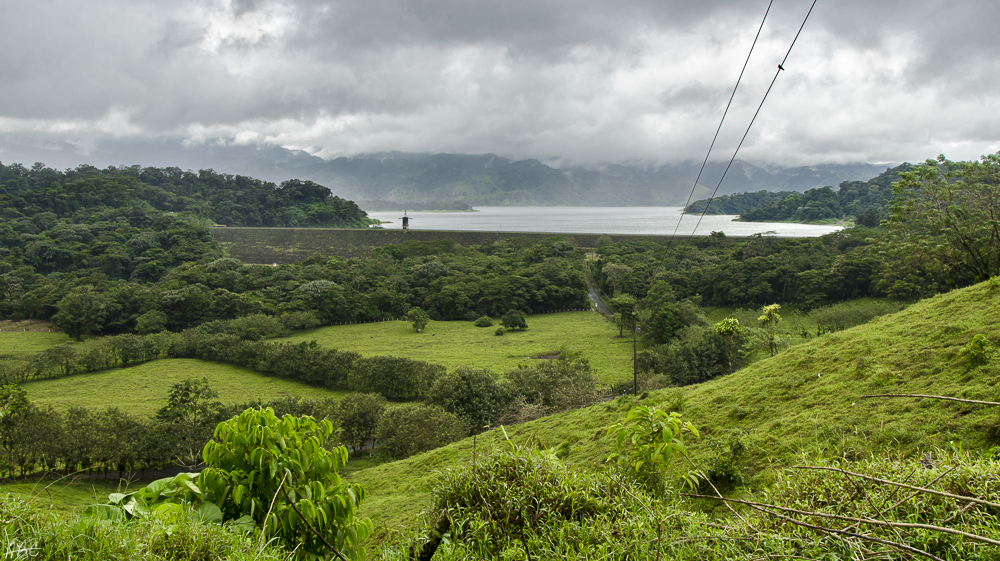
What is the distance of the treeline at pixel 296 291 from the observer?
31.5 metres

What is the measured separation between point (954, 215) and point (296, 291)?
3600 centimetres

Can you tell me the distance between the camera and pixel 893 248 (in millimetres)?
14148

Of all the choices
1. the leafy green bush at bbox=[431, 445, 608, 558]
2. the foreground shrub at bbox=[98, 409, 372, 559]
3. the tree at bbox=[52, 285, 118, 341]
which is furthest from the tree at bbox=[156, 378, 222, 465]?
the tree at bbox=[52, 285, 118, 341]

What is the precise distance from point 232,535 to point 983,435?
21.2ft

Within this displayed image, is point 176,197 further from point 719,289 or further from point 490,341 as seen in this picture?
point 719,289

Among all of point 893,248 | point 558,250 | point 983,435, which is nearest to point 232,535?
point 983,435

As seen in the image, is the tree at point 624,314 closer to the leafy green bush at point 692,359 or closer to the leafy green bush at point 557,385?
the leafy green bush at point 692,359

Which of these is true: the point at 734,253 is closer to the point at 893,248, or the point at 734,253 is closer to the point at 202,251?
the point at 893,248

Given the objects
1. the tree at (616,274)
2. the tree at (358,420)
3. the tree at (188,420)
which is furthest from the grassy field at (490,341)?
the tree at (188,420)

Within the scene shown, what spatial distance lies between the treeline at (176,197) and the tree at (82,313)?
3687 cm

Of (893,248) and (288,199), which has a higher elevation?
(288,199)

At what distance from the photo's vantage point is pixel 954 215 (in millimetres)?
13055

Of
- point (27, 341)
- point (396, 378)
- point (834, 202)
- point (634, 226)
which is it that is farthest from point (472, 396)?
point (834, 202)

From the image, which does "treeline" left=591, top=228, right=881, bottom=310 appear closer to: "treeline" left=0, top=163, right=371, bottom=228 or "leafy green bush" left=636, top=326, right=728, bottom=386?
"leafy green bush" left=636, top=326, right=728, bottom=386
